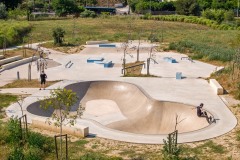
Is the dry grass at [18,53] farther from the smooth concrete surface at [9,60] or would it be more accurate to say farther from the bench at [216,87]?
the bench at [216,87]

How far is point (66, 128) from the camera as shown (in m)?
17.7

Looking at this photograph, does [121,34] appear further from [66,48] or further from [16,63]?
[16,63]

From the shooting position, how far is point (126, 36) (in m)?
54.5

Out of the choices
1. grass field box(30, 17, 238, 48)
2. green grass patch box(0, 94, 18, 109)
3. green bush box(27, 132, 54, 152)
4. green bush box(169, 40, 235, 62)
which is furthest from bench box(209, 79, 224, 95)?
grass field box(30, 17, 238, 48)

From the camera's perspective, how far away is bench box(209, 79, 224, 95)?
24750 mm

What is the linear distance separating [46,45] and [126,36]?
524 inches

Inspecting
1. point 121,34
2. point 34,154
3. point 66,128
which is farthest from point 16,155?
point 121,34

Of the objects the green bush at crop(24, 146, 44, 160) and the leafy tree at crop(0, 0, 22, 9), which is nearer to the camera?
the green bush at crop(24, 146, 44, 160)

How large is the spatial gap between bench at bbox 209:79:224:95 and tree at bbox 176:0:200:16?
7078 centimetres

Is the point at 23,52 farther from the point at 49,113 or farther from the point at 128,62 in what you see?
the point at 49,113

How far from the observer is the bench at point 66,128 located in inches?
684

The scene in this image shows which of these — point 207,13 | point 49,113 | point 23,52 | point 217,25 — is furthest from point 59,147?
point 207,13

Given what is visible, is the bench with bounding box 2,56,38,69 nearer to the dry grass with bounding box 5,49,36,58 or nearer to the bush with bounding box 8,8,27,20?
the dry grass with bounding box 5,49,36,58

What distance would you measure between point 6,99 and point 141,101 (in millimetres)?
8549
